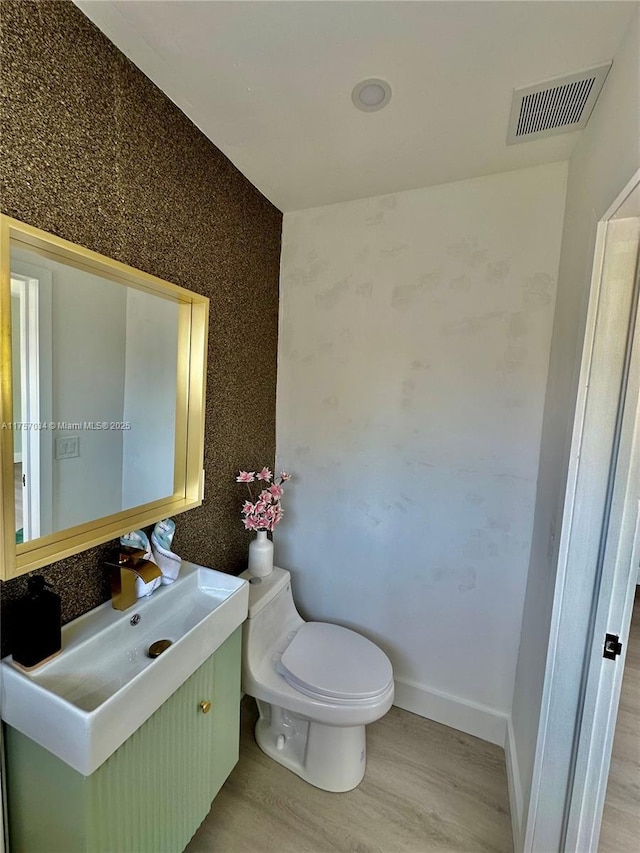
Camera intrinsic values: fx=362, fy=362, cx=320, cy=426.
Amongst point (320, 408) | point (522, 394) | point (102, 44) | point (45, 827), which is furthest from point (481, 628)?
point (102, 44)

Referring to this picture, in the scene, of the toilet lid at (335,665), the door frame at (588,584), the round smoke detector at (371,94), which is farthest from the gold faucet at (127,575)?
the round smoke detector at (371,94)

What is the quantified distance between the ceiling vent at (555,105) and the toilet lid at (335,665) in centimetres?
209

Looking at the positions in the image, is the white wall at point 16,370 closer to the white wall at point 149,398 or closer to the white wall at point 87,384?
the white wall at point 87,384

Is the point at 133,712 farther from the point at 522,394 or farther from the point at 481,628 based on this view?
the point at 522,394

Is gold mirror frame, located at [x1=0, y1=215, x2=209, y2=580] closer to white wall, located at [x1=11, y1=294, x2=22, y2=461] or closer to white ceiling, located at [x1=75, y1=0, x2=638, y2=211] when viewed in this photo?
white wall, located at [x1=11, y1=294, x2=22, y2=461]

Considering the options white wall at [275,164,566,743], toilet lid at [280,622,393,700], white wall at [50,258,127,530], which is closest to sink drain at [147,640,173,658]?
white wall at [50,258,127,530]

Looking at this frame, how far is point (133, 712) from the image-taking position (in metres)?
0.85

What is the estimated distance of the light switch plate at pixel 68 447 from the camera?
1041 millimetres

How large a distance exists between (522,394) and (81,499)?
1.67 metres

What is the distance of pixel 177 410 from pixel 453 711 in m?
1.88

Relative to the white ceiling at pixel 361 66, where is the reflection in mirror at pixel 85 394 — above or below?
below

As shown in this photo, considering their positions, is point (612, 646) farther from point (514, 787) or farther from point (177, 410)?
point (177, 410)

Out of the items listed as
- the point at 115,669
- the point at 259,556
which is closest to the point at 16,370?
the point at 115,669

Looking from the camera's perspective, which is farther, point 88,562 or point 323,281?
point 323,281
